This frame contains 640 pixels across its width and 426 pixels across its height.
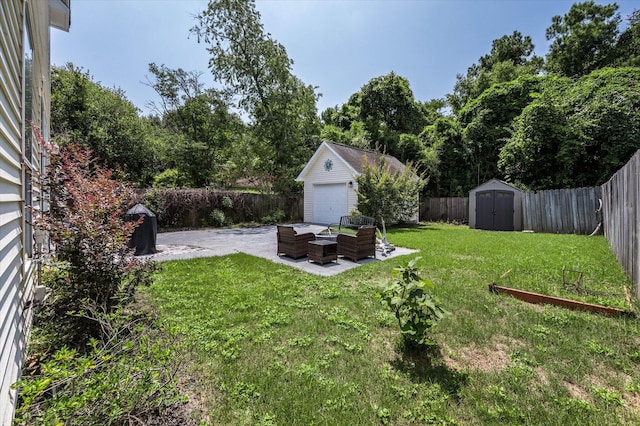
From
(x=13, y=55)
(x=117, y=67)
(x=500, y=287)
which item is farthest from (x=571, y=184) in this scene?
(x=117, y=67)

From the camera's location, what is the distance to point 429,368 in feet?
8.35

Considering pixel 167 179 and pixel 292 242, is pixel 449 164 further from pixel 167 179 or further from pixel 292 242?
pixel 167 179

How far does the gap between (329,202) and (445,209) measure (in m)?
7.39

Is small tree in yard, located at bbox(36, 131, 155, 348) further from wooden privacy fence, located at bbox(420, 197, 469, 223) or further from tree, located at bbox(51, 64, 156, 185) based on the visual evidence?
wooden privacy fence, located at bbox(420, 197, 469, 223)

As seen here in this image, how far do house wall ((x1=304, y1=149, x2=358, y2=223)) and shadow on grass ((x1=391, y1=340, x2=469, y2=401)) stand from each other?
445 inches

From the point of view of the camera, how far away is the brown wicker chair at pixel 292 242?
6824mm

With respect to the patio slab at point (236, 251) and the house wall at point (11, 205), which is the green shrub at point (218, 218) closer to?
the patio slab at point (236, 251)

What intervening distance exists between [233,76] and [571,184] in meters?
20.6

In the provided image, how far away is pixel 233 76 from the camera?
62.6ft

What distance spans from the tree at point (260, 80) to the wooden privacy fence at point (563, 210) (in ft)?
42.4

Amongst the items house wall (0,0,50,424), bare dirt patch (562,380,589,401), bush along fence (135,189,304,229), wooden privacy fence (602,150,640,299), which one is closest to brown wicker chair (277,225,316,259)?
house wall (0,0,50,424)

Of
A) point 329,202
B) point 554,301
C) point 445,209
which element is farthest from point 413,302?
point 445,209

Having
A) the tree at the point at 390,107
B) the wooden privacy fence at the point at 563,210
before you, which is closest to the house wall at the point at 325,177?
the wooden privacy fence at the point at 563,210

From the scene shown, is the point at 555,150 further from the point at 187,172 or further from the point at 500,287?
the point at 187,172
